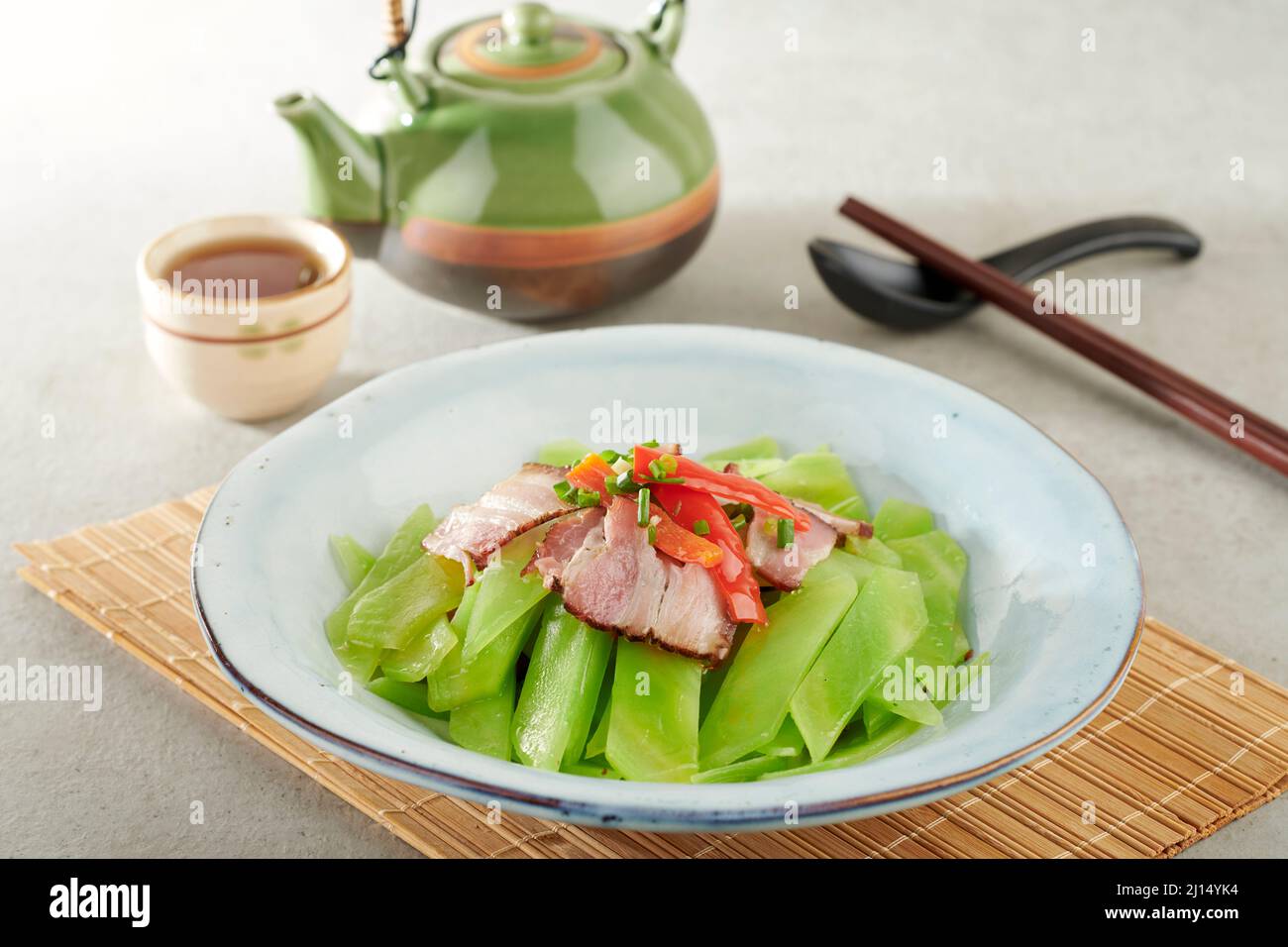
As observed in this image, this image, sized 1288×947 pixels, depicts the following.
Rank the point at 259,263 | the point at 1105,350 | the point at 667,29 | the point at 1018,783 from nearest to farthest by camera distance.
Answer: the point at 1018,783, the point at 259,263, the point at 1105,350, the point at 667,29

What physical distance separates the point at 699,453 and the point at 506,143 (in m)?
0.77

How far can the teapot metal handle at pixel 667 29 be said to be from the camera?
8.53ft

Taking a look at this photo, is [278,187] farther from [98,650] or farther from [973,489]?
[973,489]

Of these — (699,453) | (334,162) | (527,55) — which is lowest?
(699,453)

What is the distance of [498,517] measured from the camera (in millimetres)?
1610

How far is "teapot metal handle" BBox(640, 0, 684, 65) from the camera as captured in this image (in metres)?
2.60

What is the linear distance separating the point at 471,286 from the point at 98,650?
0.98 metres

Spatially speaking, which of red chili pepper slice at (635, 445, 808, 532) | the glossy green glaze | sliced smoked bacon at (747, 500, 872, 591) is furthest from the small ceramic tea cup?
sliced smoked bacon at (747, 500, 872, 591)

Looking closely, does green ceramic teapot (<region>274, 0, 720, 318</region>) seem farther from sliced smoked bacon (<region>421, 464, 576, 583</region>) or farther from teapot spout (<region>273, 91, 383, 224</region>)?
sliced smoked bacon (<region>421, 464, 576, 583</region>)

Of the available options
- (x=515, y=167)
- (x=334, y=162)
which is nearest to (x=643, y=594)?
(x=515, y=167)

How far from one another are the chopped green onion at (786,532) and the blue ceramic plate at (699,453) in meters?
0.26

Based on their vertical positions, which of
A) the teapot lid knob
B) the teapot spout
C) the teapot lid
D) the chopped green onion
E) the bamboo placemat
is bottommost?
the bamboo placemat

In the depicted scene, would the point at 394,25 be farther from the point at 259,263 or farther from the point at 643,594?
the point at 643,594

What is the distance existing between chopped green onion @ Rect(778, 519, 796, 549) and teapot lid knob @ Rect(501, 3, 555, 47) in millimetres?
1288
